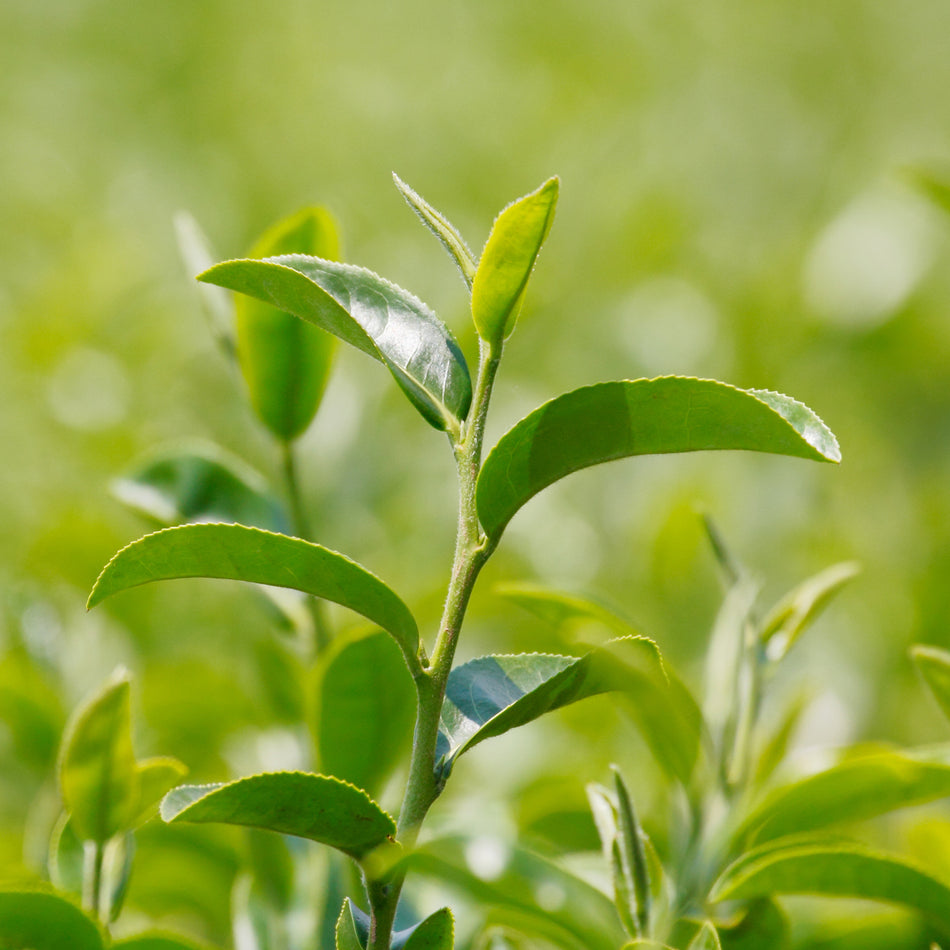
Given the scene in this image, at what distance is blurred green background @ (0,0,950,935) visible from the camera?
41.3 inches

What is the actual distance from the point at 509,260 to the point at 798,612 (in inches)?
11.3

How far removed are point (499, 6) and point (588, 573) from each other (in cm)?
323

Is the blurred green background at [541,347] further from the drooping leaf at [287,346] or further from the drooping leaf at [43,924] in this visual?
the drooping leaf at [43,924]

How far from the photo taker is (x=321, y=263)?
438 millimetres

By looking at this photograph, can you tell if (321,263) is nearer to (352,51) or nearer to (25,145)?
(25,145)

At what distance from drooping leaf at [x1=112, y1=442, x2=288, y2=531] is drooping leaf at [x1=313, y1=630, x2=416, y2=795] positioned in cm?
14

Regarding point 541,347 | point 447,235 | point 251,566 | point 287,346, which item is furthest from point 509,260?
point 541,347

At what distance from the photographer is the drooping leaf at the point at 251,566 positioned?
40 cm

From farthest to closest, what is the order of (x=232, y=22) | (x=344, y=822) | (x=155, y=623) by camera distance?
(x=232, y=22), (x=155, y=623), (x=344, y=822)

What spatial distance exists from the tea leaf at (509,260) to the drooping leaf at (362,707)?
0.19 meters

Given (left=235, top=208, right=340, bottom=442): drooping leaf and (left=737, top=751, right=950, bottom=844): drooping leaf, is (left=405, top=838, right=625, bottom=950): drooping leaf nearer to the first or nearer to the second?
(left=737, top=751, right=950, bottom=844): drooping leaf

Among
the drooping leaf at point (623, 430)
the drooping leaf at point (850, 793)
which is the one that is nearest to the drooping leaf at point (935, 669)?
the drooping leaf at point (850, 793)

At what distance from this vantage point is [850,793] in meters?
0.53

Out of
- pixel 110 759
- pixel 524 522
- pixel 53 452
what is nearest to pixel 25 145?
pixel 53 452
